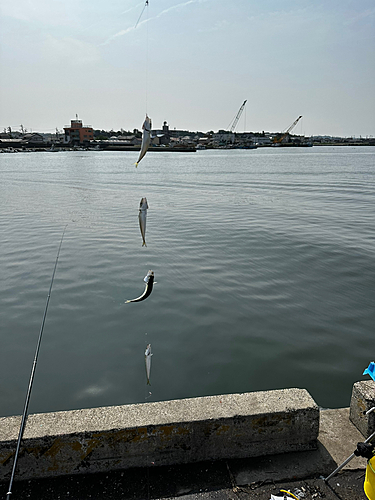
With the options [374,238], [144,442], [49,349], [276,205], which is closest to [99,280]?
[49,349]

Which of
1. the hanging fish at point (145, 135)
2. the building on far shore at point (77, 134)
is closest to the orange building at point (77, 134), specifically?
the building on far shore at point (77, 134)

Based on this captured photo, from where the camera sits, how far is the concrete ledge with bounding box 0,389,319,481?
134 inches

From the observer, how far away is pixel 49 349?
739 cm

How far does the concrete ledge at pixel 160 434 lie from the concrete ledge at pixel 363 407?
0.57 metres

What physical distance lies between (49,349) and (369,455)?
6021 millimetres

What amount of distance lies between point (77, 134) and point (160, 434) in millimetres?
206057

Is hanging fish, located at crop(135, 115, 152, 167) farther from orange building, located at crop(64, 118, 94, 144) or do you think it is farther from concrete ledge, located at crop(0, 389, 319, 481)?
orange building, located at crop(64, 118, 94, 144)

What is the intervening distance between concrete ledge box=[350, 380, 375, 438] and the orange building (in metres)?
205

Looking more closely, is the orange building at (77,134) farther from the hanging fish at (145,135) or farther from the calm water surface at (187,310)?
the hanging fish at (145,135)

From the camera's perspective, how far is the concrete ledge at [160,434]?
3.41 metres

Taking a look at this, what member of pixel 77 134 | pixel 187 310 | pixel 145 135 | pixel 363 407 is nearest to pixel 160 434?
pixel 363 407

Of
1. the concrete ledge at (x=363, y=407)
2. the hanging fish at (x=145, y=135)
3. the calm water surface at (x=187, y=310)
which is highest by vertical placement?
the hanging fish at (x=145, y=135)

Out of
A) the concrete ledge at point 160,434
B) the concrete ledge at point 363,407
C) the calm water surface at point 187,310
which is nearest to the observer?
the concrete ledge at point 160,434

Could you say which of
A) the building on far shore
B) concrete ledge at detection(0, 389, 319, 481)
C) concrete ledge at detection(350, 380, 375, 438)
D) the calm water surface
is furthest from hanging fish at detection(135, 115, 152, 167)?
the building on far shore
